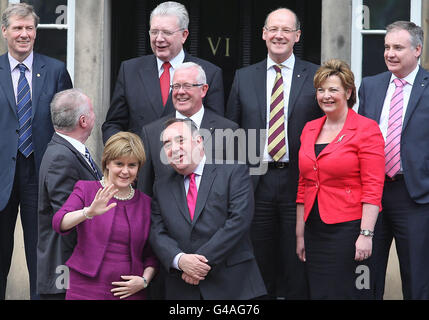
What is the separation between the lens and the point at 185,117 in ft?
18.4

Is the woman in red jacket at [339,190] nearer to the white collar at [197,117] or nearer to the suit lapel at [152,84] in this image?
the white collar at [197,117]

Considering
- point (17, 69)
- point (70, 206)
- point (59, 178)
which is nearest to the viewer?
point (70, 206)

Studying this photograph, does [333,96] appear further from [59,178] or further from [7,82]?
[7,82]

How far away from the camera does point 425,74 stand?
582cm

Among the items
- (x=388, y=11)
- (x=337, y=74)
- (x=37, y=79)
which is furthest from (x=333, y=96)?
(x=37, y=79)

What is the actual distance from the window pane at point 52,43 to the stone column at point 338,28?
2.18 m

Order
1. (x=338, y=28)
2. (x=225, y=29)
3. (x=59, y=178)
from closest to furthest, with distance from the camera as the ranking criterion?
(x=59, y=178)
(x=338, y=28)
(x=225, y=29)

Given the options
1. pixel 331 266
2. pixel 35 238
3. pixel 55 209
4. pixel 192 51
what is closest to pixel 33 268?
pixel 35 238

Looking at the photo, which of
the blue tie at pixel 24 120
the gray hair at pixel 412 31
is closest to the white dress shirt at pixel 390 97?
the gray hair at pixel 412 31

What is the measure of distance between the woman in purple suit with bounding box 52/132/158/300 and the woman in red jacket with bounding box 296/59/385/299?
1103mm

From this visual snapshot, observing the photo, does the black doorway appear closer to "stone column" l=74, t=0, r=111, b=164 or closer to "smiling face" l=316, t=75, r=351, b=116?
"stone column" l=74, t=0, r=111, b=164

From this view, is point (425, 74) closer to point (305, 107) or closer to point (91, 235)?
point (305, 107)

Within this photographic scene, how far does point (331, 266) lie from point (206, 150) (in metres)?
1.06

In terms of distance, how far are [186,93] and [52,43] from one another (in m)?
2.17
